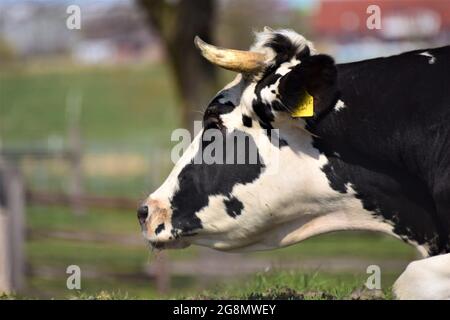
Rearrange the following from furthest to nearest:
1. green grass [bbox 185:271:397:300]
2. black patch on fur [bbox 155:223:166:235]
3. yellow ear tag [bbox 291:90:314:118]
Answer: green grass [bbox 185:271:397:300], black patch on fur [bbox 155:223:166:235], yellow ear tag [bbox 291:90:314:118]

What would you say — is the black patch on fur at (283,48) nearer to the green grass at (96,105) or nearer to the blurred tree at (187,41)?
the blurred tree at (187,41)

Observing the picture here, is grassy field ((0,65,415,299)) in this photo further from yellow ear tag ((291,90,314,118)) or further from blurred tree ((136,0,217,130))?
blurred tree ((136,0,217,130))

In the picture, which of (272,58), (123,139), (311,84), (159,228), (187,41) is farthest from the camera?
(123,139)

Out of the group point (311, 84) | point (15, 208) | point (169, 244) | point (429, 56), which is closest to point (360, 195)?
point (311, 84)

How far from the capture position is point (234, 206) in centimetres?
554

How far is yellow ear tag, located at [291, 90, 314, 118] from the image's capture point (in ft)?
17.1

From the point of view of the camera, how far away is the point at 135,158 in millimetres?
27062

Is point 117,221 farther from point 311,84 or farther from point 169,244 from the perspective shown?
point 311,84

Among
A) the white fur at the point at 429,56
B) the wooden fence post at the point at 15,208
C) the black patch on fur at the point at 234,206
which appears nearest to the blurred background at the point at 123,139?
the wooden fence post at the point at 15,208

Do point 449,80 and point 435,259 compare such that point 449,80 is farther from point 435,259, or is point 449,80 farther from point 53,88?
point 53,88

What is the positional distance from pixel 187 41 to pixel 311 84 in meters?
11.1

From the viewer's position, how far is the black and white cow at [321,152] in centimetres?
529

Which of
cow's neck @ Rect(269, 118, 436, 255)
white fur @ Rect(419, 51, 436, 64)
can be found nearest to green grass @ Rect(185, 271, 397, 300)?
cow's neck @ Rect(269, 118, 436, 255)
